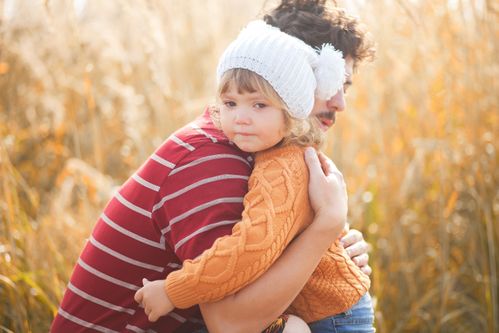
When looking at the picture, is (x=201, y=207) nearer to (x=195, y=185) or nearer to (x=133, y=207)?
(x=195, y=185)

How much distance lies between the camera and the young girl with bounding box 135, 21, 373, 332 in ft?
4.86

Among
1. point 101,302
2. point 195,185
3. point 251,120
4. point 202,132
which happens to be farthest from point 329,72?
point 101,302

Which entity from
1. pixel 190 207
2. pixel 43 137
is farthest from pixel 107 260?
pixel 43 137

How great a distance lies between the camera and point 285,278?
155 centimetres

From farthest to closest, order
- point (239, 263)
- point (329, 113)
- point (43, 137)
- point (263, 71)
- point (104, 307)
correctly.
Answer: point (43, 137)
point (329, 113)
point (104, 307)
point (263, 71)
point (239, 263)

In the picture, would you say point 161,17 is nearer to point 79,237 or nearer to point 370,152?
point 79,237

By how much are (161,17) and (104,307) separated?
1618 millimetres

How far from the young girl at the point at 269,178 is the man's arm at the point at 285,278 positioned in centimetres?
3

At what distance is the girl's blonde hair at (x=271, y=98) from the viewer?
163 cm

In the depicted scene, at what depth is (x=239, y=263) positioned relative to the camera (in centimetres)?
147

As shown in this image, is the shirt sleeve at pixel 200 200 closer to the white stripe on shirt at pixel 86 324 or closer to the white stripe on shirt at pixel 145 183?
the white stripe on shirt at pixel 145 183

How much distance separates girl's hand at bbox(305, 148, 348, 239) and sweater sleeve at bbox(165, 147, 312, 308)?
8cm

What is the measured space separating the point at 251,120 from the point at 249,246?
1.13 feet

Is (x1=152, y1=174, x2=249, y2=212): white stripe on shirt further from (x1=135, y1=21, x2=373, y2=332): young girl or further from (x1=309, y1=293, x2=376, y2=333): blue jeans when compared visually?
(x1=309, y1=293, x2=376, y2=333): blue jeans
